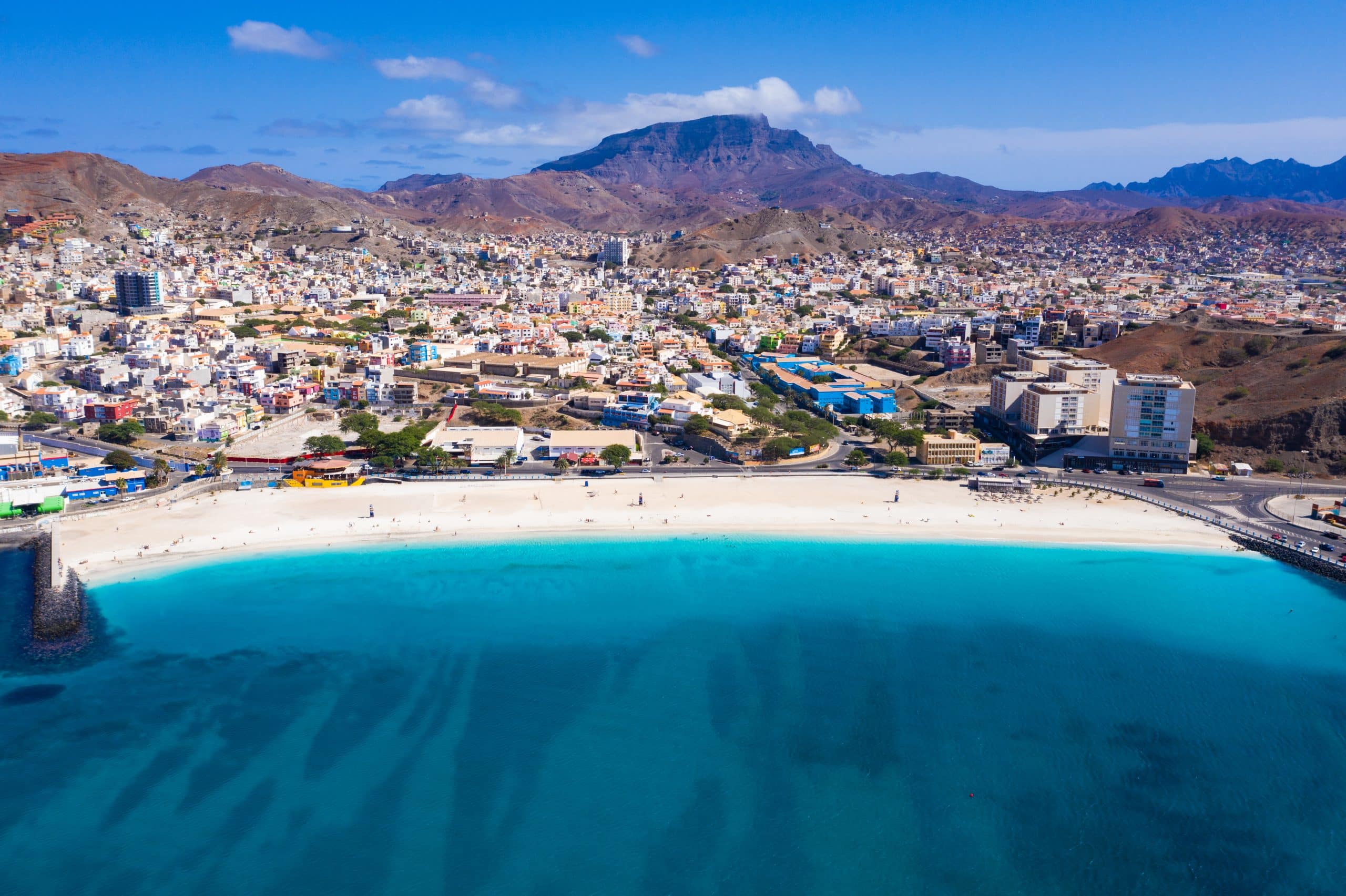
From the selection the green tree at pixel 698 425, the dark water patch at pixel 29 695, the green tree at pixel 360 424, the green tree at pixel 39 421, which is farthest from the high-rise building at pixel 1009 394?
the green tree at pixel 39 421

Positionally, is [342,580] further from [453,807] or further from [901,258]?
[901,258]

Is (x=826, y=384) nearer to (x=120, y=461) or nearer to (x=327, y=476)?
(x=327, y=476)

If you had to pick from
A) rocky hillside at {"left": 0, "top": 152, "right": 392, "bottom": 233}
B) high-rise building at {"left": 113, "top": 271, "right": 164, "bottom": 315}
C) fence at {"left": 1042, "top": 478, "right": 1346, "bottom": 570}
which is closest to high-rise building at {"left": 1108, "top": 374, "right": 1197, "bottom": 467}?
fence at {"left": 1042, "top": 478, "right": 1346, "bottom": 570}

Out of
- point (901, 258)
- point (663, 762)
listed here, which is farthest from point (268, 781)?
point (901, 258)

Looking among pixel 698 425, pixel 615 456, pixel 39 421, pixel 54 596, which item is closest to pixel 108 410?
pixel 39 421

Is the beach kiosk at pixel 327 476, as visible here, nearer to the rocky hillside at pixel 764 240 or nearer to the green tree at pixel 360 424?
the green tree at pixel 360 424
